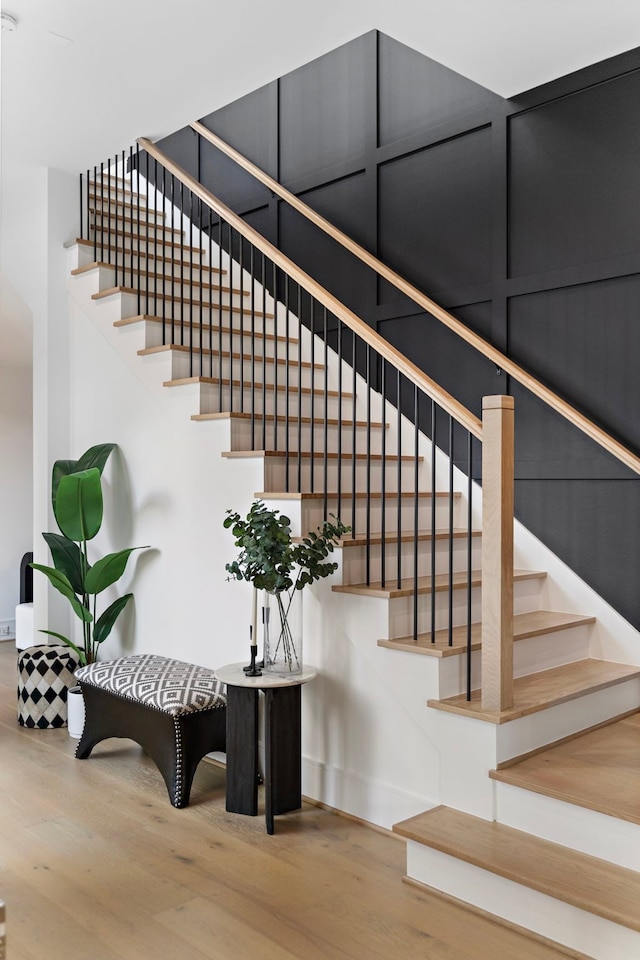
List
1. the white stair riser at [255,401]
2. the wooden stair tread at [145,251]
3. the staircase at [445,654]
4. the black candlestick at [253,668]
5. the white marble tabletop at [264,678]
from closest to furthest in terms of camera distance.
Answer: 1. the staircase at [445,654]
2. the white marble tabletop at [264,678]
3. the black candlestick at [253,668]
4. the white stair riser at [255,401]
5. the wooden stair tread at [145,251]

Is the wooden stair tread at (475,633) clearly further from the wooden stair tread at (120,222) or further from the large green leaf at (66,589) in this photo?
the wooden stair tread at (120,222)

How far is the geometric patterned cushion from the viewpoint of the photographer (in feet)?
11.0

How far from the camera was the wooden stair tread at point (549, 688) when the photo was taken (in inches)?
109

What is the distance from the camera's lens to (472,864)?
8.14ft

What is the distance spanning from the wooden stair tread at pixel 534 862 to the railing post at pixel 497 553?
0.38m

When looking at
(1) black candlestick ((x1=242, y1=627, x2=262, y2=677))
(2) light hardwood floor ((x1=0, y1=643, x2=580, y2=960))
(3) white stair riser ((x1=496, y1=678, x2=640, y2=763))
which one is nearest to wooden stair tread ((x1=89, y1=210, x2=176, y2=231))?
(1) black candlestick ((x1=242, y1=627, x2=262, y2=677))

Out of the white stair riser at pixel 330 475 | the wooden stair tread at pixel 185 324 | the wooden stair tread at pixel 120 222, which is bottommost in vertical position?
the white stair riser at pixel 330 475

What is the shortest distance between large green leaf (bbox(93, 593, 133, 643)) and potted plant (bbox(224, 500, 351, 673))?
1333mm

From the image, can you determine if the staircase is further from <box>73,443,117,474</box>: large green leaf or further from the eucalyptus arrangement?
the eucalyptus arrangement

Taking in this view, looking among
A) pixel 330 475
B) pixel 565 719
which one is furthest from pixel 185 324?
pixel 565 719

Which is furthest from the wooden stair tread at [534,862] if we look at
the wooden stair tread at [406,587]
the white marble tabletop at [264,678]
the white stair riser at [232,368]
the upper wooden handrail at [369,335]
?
the white stair riser at [232,368]

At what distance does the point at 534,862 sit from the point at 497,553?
91 cm

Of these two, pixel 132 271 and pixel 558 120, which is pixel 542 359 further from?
pixel 132 271

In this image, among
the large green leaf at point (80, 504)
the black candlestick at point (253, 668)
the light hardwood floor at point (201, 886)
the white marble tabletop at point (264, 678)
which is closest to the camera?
the light hardwood floor at point (201, 886)
